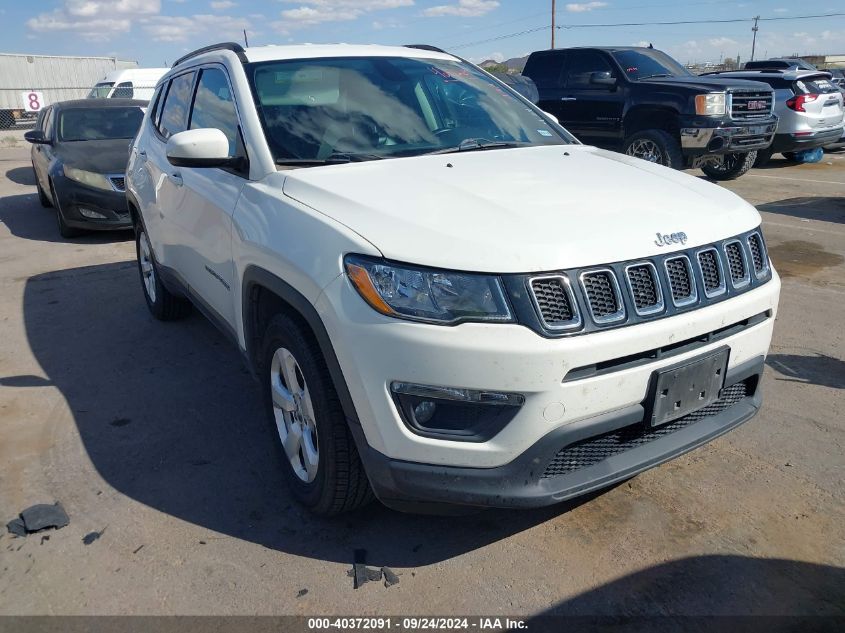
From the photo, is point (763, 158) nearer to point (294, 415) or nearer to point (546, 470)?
point (294, 415)

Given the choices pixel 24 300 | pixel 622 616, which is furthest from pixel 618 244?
pixel 24 300

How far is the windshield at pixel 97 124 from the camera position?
32.0ft

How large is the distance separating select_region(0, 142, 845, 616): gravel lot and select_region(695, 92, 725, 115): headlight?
5769 mm

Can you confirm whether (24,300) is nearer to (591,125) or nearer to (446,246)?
(446,246)

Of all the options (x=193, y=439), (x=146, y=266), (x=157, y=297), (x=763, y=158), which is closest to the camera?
(x=193, y=439)

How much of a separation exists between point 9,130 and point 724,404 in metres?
32.3

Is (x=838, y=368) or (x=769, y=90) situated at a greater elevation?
(x=769, y=90)

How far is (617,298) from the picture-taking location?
91.7 inches

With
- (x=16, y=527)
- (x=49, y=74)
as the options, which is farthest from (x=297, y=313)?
(x=49, y=74)

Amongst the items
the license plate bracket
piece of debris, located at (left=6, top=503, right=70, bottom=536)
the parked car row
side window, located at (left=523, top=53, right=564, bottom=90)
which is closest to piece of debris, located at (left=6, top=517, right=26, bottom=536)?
piece of debris, located at (left=6, top=503, right=70, bottom=536)

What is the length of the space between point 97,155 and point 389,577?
8089 mm

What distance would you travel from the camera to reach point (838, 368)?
14.3ft

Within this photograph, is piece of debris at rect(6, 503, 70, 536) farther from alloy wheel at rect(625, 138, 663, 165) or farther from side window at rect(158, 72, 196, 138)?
alloy wheel at rect(625, 138, 663, 165)

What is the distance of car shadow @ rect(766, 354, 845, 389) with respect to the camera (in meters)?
4.18
